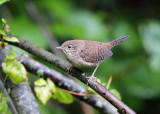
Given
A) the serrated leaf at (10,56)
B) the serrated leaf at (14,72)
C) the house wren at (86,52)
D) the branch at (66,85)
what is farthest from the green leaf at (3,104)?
the house wren at (86,52)

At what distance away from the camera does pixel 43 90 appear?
196 cm

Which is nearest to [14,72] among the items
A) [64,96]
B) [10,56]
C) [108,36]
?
[10,56]

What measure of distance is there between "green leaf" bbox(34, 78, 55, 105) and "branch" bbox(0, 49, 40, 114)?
0.24 ft

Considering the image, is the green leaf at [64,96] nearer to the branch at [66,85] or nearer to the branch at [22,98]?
the branch at [66,85]

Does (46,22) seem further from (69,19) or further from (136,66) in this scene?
(136,66)

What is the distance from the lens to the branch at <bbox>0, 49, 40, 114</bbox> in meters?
1.77

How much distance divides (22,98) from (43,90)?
7.2 inches

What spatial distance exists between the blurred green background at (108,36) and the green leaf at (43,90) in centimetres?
184

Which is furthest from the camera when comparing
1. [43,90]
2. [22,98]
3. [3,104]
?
[43,90]

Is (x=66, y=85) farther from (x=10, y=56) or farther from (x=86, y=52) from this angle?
(x=86, y=52)

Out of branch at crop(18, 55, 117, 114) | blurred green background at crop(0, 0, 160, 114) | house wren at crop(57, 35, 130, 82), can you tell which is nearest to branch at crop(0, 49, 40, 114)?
branch at crop(18, 55, 117, 114)

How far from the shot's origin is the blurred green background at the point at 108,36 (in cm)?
405

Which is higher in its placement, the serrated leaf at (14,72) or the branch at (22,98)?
the serrated leaf at (14,72)

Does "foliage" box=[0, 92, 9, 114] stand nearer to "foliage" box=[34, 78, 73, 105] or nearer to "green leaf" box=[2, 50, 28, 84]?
"green leaf" box=[2, 50, 28, 84]
